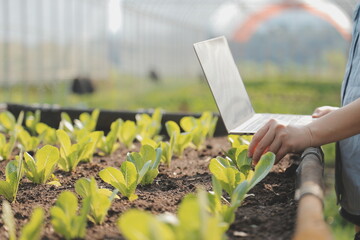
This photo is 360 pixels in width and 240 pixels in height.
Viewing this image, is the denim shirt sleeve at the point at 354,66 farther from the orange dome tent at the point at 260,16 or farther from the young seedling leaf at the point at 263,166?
the orange dome tent at the point at 260,16

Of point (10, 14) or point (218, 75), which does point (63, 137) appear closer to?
point (218, 75)

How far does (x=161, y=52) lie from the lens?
650 inches

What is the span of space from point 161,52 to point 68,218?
51.2 feet

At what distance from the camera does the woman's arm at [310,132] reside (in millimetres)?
1410

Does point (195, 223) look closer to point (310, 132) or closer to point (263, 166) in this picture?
point (263, 166)

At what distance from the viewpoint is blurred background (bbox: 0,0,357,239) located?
8.28 m

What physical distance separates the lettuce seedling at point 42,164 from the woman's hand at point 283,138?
53 centimetres

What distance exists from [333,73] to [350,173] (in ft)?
64.2

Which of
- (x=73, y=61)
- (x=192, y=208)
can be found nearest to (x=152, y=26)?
(x=73, y=61)

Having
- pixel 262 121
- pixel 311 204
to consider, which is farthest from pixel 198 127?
pixel 311 204

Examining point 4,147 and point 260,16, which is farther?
point 260,16

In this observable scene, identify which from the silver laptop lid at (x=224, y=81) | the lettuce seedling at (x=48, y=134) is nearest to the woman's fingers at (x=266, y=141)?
the silver laptop lid at (x=224, y=81)

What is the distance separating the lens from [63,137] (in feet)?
5.52

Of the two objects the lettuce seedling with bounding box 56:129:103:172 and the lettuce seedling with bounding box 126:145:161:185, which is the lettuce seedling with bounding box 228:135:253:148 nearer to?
the lettuce seedling with bounding box 126:145:161:185
